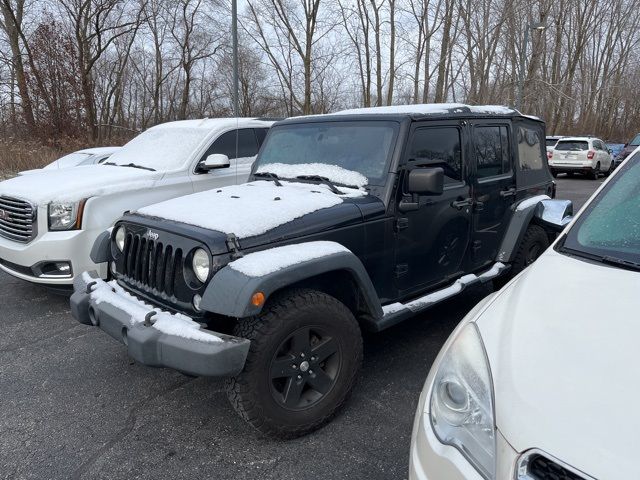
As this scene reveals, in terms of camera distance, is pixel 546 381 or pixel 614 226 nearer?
pixel 546 381

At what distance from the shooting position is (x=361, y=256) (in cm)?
319

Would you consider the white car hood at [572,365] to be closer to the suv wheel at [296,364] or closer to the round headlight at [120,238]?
the suv wheel at [296,364]

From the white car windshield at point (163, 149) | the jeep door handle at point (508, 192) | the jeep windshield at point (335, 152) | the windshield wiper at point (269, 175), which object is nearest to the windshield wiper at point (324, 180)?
the jeep windshield at point (335, 152)

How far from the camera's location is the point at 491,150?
14.4 ft

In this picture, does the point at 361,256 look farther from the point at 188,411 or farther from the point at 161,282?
the point at 188,411

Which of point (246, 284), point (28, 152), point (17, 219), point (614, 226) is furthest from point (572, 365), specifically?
point (28, 152)

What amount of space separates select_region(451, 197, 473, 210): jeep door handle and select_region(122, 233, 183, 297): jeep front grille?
220cm

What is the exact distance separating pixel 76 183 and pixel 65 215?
425 mm

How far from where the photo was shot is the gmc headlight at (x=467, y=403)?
58.8 inches

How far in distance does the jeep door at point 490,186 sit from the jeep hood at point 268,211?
1347mm

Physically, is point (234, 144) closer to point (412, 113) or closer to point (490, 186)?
point (412, 113)

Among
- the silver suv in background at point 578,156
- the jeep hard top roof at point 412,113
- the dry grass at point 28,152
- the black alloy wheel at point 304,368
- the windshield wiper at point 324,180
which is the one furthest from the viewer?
the silver suv in background at point 578,156

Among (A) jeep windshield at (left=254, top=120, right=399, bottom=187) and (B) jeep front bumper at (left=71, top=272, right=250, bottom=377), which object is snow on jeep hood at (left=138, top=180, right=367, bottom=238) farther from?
(B) jeep front bumper at (left=71, top=272, right=250, bottom=377)

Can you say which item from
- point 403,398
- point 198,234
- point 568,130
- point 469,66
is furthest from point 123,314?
point 568,130
